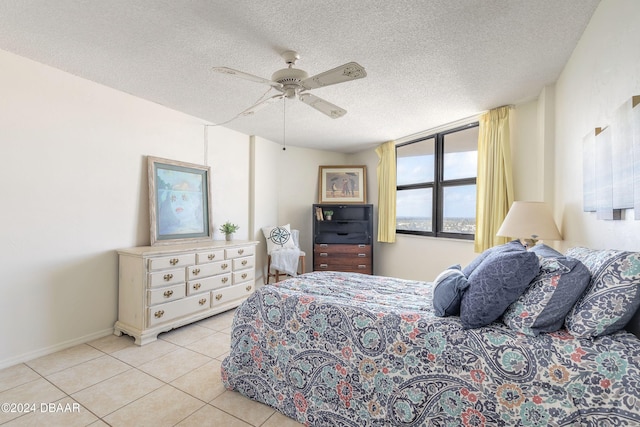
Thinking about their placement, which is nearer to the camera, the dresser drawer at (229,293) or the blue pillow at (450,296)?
the blue pillow at (450,296)

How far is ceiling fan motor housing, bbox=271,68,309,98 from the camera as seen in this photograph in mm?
1966

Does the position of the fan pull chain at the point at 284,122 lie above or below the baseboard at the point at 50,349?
above

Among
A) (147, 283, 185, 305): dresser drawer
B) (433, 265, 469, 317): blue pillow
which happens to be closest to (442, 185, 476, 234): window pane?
(433, 265, 469, 317): blue pillow

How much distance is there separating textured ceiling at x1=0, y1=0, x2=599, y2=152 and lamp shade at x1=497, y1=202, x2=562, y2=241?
116 cm

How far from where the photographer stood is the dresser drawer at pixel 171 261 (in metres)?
2.60

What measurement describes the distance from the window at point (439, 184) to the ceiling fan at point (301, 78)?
2262 mm

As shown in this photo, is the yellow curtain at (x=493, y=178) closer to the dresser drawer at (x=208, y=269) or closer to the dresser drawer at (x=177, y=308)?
the dresser drawer at (x=208, y=269)

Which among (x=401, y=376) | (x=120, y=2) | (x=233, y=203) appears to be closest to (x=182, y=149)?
(x=233, y=203)

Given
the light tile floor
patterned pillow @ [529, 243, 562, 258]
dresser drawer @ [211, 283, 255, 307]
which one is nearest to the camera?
patterned pillow @ [529, 243, 562, 258]

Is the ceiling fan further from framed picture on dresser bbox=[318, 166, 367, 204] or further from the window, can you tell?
framed picture on dresser bbox=[318, 166, 367, 204]

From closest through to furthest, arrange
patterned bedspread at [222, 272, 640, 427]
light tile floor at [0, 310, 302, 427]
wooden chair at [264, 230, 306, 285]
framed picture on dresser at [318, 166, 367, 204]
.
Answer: patterned bedspread at [222, 272, 640, 427] < light tile floor at [0, 310, 302, 427] < wooden chair at [264, 230, 306, 285] < framed picture on dresser at [318, 166, 367, 204]

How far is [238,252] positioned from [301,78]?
220 cm

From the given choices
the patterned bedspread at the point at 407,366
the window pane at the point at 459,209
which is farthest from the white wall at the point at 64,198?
the window pane at the point at 459,209

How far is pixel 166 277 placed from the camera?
270 centimetres
